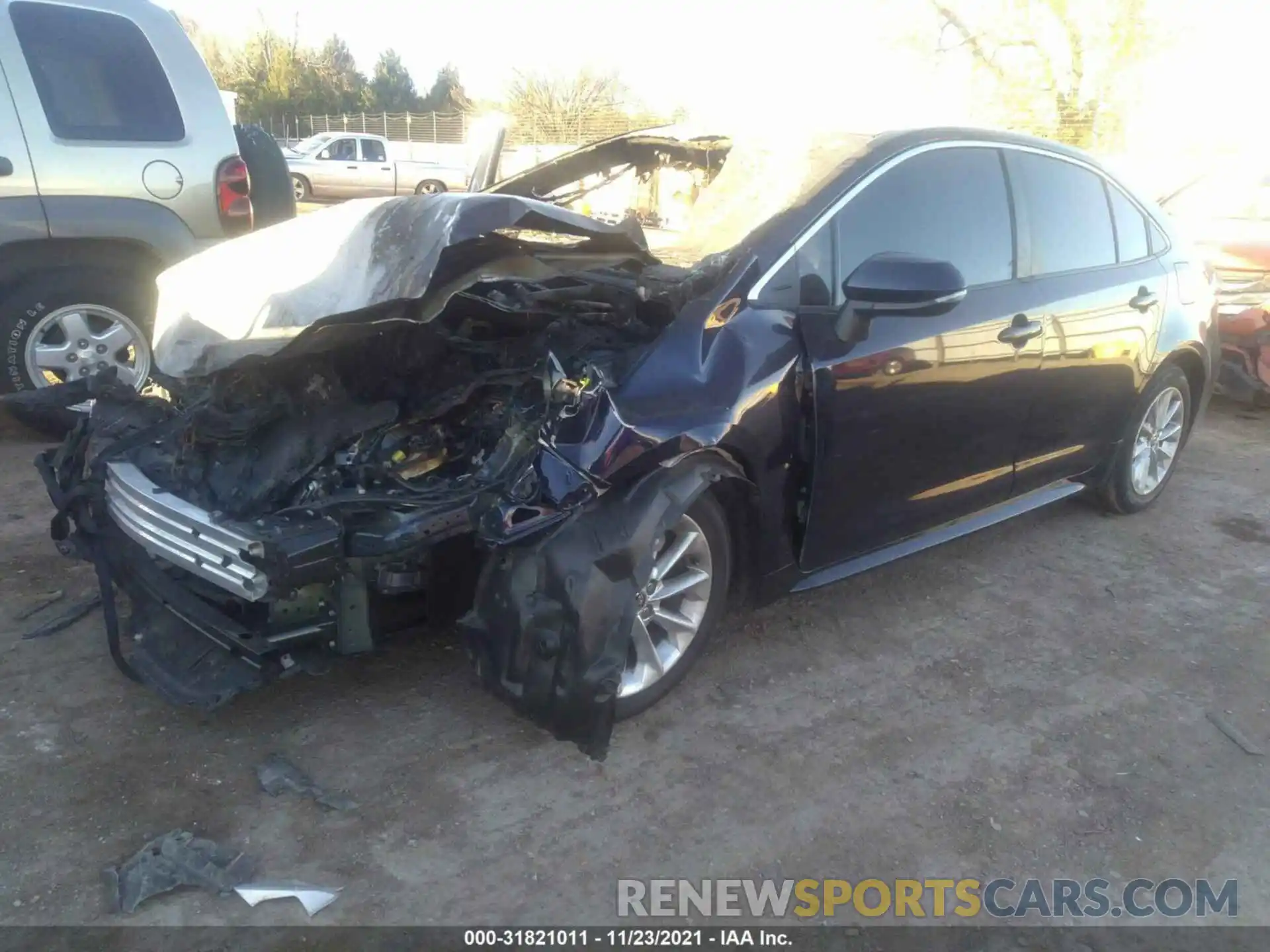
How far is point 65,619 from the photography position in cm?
350

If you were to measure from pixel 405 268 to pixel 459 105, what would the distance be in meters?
49.2

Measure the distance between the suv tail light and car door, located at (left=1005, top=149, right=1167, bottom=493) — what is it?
399 cm

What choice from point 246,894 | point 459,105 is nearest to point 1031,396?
point 246,894

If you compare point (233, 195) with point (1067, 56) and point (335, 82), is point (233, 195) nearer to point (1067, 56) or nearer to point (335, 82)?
point (1067, 56)

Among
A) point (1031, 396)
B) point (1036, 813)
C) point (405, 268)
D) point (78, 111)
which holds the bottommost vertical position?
point (1036, 813)

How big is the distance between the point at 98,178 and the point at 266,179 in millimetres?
996

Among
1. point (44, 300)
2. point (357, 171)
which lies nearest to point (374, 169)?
point (357, 171)

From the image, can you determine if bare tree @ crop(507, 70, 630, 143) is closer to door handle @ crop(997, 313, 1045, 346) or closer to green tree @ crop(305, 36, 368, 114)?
green tree @ crop(305, 36, 368, 114)

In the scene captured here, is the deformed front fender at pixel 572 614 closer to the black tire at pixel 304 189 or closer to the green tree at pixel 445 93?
the black tire at pixel 304 189

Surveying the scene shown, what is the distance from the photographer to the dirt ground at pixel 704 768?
8.07 ft

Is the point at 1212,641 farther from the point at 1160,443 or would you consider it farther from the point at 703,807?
the point at 703,807

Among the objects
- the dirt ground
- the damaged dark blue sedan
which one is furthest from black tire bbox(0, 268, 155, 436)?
the damaged dark blue sedan

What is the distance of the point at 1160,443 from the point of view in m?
5.12

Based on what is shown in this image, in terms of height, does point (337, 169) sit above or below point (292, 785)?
above
